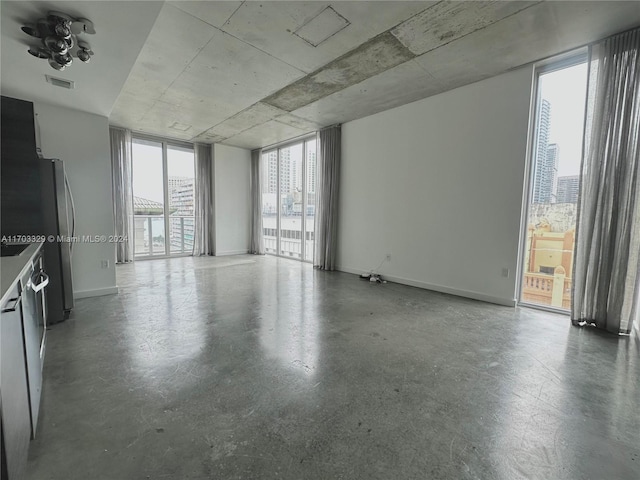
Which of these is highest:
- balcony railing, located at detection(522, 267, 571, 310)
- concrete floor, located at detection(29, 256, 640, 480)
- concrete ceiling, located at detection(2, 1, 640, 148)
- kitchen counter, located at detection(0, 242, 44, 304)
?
concrete ceiling, located at detection(2, 1, 640, 148)

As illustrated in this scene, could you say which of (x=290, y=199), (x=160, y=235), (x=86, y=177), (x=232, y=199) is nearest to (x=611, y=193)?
(x=290, y=199)

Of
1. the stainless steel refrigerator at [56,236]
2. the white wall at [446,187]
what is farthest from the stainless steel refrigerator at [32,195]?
the white wall at [446,187]

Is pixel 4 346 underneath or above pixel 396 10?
underneath

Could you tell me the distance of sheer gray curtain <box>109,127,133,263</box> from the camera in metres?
6.14

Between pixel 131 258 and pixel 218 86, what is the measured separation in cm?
470

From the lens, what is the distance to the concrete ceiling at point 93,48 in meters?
1.89

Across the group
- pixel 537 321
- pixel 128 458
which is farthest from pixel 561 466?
pixel 537 321

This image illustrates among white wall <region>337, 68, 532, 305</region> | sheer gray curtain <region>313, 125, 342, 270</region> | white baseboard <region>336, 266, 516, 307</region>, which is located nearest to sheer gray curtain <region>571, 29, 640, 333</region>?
white wall <region>337, 68, 532, 305</region>

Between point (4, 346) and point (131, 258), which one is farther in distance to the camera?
point (131, 258)

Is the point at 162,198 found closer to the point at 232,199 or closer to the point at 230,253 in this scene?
the point at 232,199

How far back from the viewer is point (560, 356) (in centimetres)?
238

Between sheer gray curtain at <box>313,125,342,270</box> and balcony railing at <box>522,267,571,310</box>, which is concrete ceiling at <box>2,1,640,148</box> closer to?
sheer gray curtain at <box>313,125,342,270</box>

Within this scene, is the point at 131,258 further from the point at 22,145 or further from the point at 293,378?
the point at 293,378

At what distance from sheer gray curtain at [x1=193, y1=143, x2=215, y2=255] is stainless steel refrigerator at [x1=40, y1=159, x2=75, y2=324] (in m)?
4.51
